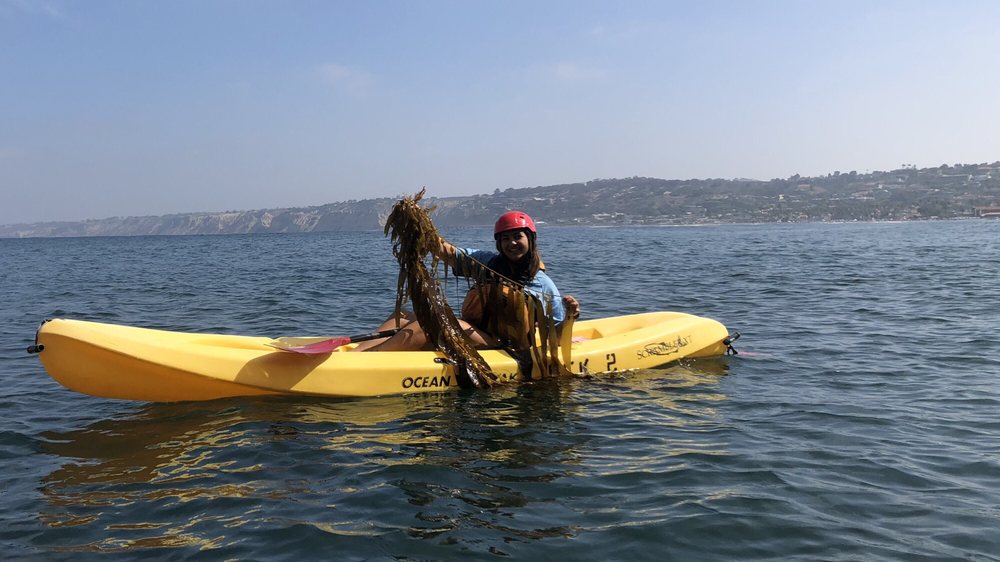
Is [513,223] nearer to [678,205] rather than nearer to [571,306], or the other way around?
[571,306]

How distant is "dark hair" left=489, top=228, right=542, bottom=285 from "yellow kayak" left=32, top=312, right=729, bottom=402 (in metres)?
0.81

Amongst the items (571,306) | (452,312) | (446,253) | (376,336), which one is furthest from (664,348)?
(376,336)

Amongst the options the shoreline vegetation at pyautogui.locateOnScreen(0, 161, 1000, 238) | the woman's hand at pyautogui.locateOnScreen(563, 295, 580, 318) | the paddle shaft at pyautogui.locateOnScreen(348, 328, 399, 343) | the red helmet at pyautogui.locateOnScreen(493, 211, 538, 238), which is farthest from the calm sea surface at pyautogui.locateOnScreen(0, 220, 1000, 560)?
the shoreline vegetation at pyautogui.locateOnScreen(0, 161, 1000, 238)

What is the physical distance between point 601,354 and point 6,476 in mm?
5423

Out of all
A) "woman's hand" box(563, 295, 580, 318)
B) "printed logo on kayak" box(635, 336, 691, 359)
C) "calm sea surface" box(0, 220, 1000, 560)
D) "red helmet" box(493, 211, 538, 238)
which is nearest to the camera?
"calm sea surface" box(0, 220, 1000, 560)

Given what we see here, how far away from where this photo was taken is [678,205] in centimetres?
12306

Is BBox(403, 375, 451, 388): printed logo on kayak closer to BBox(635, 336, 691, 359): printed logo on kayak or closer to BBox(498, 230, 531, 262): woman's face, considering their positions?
BBox(498, 230, 531, 262): woman's face

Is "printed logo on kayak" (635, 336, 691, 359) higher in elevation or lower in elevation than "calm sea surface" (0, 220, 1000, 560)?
higher

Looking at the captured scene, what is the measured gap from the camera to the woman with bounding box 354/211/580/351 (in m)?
7.30

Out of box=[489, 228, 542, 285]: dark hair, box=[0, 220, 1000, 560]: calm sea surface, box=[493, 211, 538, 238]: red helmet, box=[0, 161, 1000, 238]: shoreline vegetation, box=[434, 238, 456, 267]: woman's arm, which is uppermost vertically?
box=[0, 161, 1000, 238]: shoreline vegetation

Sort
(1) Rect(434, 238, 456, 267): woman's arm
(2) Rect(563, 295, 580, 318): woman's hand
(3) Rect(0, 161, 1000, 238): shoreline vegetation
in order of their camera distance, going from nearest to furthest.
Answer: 1. (1) Rect(434, 238, 456, 267): woman's arm
2. (2) Rect(563, 295, 580, 318): woman's hand
3. (3) Rect(0, 161, 1000, 238): shoreline vegetation

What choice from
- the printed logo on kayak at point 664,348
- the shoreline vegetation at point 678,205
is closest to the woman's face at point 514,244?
the printed logo on kayak at point 664,348

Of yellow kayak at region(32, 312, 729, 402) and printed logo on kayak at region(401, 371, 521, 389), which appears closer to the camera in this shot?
yellow kayak at region(32, 312, 729, 402)

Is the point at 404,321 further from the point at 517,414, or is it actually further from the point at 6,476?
the point at 6,476
